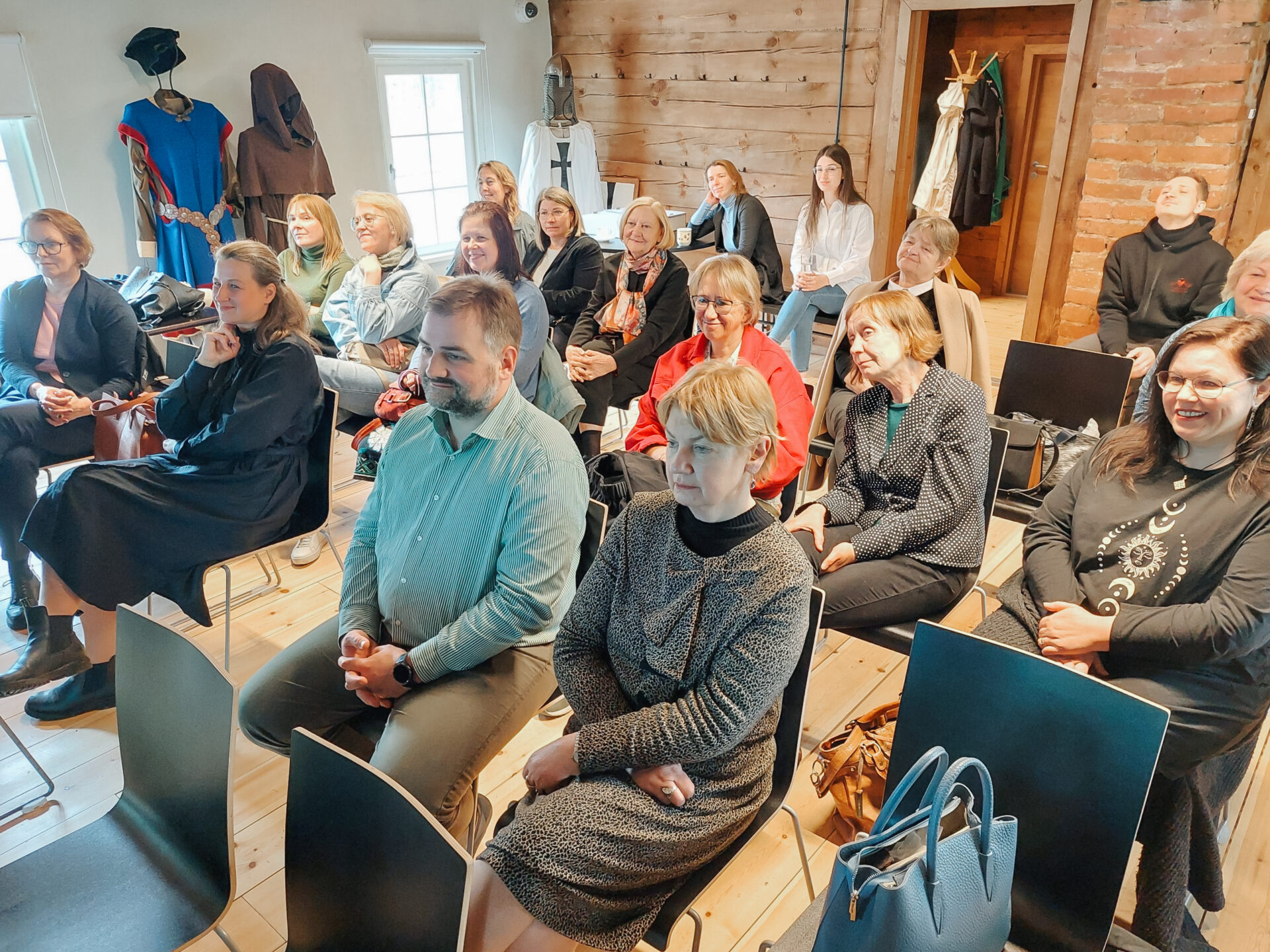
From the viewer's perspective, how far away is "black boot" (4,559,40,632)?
285 centimetres

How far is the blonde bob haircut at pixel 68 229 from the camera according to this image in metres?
3.04

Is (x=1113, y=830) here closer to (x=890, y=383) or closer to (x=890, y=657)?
(x=890, y=383)

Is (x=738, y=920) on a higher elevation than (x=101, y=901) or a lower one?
lower

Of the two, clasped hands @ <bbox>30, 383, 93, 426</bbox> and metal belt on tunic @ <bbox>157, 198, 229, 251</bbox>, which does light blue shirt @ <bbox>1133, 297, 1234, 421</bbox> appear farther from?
metal belt on tunic @ <bbox>157, 198, 229, 251</bbox>

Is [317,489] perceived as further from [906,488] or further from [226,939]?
[906,488]

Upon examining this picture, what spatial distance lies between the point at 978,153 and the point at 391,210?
4421 mm

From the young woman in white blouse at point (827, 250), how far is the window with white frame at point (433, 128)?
2743mm

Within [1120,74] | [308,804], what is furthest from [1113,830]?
[1120,74]

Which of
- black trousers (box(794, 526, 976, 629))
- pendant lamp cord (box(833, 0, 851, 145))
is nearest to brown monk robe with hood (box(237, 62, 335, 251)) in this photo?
pendant lamp cord (box(833, 0, 851, 145))

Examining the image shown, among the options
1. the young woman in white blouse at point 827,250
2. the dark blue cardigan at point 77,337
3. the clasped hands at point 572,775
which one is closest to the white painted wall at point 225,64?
the dark blue cardigan at point 77,337

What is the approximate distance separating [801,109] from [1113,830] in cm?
524

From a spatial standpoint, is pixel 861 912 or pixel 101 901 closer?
pixel 861 912

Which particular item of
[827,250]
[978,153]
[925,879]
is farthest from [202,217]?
[925,879]

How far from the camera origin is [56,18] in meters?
4.61
